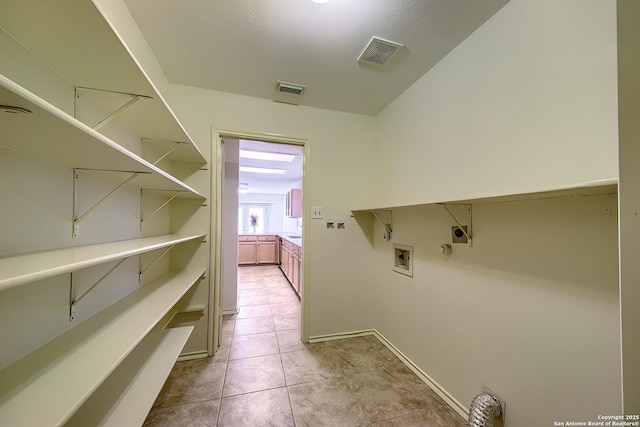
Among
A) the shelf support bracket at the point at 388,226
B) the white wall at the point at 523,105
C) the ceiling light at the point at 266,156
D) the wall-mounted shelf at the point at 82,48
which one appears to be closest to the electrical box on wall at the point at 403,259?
the shelf support bracket at the point at 388,226

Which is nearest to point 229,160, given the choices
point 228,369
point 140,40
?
point 140,40

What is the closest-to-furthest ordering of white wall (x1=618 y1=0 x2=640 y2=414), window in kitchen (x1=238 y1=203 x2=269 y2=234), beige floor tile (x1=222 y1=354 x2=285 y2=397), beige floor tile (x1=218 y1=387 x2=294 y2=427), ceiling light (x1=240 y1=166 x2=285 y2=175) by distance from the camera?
white wall (x1=618 y1=0 x2=640 y2=414)
beige floor tile (x1=218 y1=387 x2=294 y2=427)
beige floor tile (x1=222 y1=354 x2=285 y2=397)
ceiling light (x1=240 y1=166 x2=285 y2=175)
window in kitchen (x1=238 y1=203 x2=269 y2=234)

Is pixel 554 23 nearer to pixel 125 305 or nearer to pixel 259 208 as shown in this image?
pixel 125 305

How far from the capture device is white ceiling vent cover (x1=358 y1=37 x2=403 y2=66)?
1.54 m

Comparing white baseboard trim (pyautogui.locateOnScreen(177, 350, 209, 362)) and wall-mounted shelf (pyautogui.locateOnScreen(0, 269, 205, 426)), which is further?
white baseboard trim (pyautogui.locateOnScreen(177, 350, 209, 362))

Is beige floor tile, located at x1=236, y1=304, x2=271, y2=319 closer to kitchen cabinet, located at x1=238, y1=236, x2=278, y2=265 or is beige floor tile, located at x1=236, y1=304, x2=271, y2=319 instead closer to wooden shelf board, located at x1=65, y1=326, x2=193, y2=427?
wooden shelf board, located at x1=65, y1=326, x2=193, y2=427

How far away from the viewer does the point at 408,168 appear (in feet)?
6.75

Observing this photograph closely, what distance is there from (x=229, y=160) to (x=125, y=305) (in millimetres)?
2124

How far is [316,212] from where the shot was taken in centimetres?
237

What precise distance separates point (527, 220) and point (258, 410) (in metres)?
1.99

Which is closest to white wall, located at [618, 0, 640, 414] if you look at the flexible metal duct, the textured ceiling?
the flexible metal duct

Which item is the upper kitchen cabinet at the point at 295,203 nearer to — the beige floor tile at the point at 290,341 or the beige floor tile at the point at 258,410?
the beige floor tile at the point at 290,341

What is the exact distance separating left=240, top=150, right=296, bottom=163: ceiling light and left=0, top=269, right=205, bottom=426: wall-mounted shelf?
2981mm

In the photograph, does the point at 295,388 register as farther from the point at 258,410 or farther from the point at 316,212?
the point at 316,212
